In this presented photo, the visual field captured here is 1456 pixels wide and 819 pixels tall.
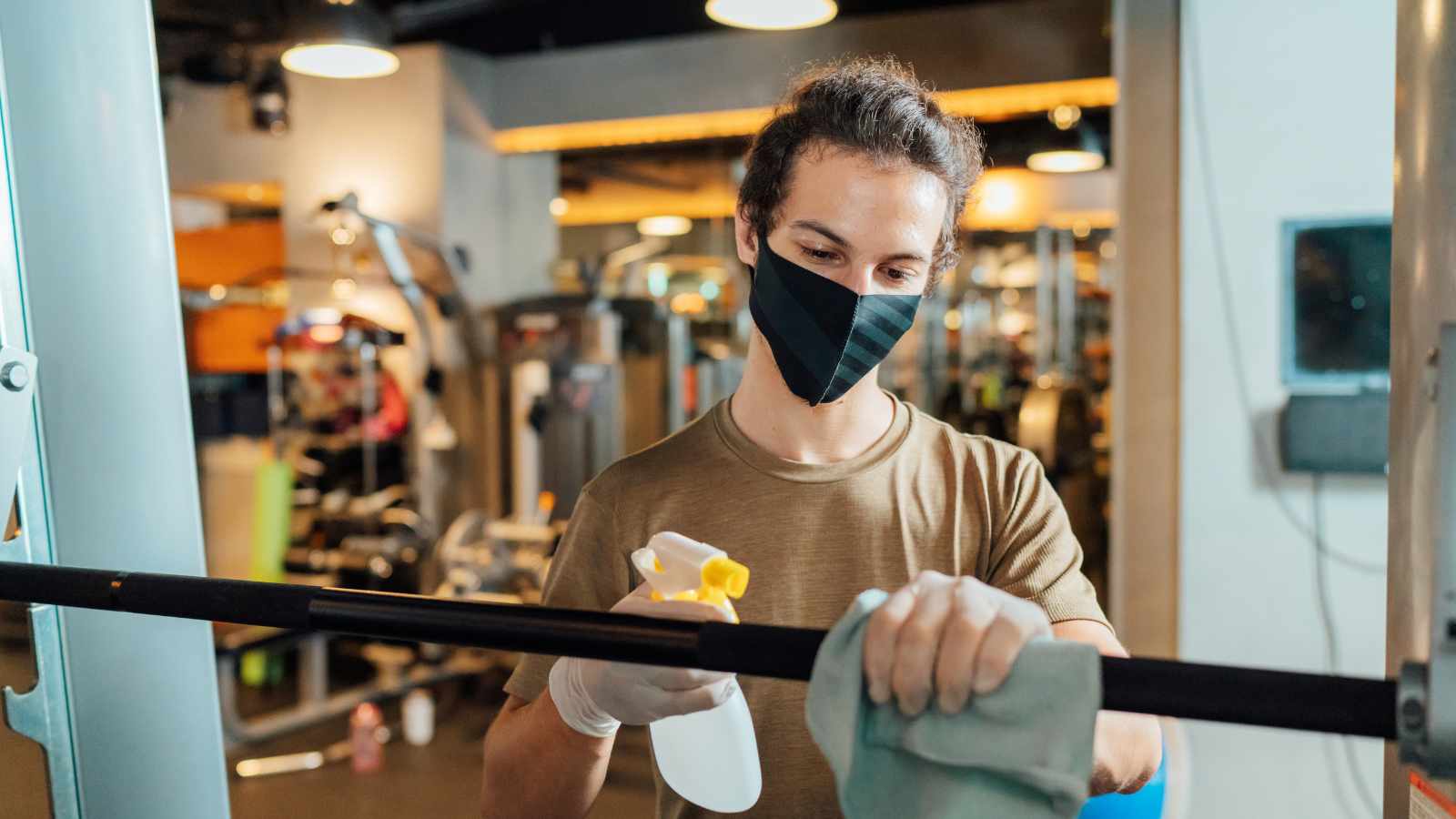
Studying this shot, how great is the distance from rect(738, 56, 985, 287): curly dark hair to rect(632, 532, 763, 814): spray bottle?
0.49 meters

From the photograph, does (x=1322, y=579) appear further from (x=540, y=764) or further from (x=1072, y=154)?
(x=540, y=764)

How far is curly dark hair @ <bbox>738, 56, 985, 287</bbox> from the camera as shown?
121cm

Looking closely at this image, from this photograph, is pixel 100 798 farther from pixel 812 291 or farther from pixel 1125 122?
pixel 1125 122

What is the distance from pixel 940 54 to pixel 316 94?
10.8 ft

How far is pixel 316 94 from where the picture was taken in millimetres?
5730

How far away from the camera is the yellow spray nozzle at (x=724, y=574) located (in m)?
0.83

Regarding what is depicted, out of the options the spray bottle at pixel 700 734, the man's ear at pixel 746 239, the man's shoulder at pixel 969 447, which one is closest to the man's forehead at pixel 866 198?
the man's ear at pixel 746 239

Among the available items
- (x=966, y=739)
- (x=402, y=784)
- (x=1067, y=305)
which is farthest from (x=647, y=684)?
(x=1067, y=305)

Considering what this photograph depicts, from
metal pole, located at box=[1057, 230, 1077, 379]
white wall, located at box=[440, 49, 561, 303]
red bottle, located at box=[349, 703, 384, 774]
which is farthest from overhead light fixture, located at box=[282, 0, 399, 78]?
metal pole, located at box=[1057, 230, 1077, 379]

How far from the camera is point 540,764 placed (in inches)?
45.6

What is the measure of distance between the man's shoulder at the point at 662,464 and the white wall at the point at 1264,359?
2430mm

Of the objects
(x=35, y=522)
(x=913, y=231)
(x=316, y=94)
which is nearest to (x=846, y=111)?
(x=913, y=231)

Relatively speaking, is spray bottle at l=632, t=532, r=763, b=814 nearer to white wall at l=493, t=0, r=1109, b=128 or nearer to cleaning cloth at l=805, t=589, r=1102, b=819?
cleaning cloth at l=805, t=589, r=1102, b=819

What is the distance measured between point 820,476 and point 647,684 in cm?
44
